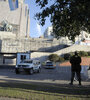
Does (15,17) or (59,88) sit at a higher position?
(15,17)

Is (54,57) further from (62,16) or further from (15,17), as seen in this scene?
Answer: (15,17)

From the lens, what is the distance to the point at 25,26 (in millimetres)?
90312

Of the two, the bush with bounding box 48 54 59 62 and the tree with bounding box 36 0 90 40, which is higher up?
the tree with bounding box 36 0 90 40

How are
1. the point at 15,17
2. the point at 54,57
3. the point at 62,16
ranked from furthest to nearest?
1. the point at 15,17
2. the point at 54,57
3. the point at 62,16

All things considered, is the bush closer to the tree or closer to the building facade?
the tree

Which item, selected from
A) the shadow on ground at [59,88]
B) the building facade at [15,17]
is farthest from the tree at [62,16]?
the building facade at [15,17]

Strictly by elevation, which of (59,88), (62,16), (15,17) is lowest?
(59,88)

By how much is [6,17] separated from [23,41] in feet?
114

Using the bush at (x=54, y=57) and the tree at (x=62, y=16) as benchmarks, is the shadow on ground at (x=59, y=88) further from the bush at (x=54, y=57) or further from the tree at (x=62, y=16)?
the bush at (x=54, y=57)

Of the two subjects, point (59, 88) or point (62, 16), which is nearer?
point (59, 88)

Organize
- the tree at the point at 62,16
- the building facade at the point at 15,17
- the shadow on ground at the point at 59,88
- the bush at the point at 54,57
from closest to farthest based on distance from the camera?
1. the shadow on ground at the point at 59,88
2. the tree at the point at 62,16
3. the bush at the point at 54,57
4. the building facade at the point at 15,17

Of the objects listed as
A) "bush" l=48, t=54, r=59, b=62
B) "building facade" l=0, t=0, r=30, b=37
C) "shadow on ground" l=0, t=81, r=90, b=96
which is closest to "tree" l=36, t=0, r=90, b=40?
"shadow on ground" l=0, t=81, r=90, b=96

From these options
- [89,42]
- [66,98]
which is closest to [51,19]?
[66,98]

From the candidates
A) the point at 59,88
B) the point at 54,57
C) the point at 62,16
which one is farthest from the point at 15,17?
the point at 59,88
